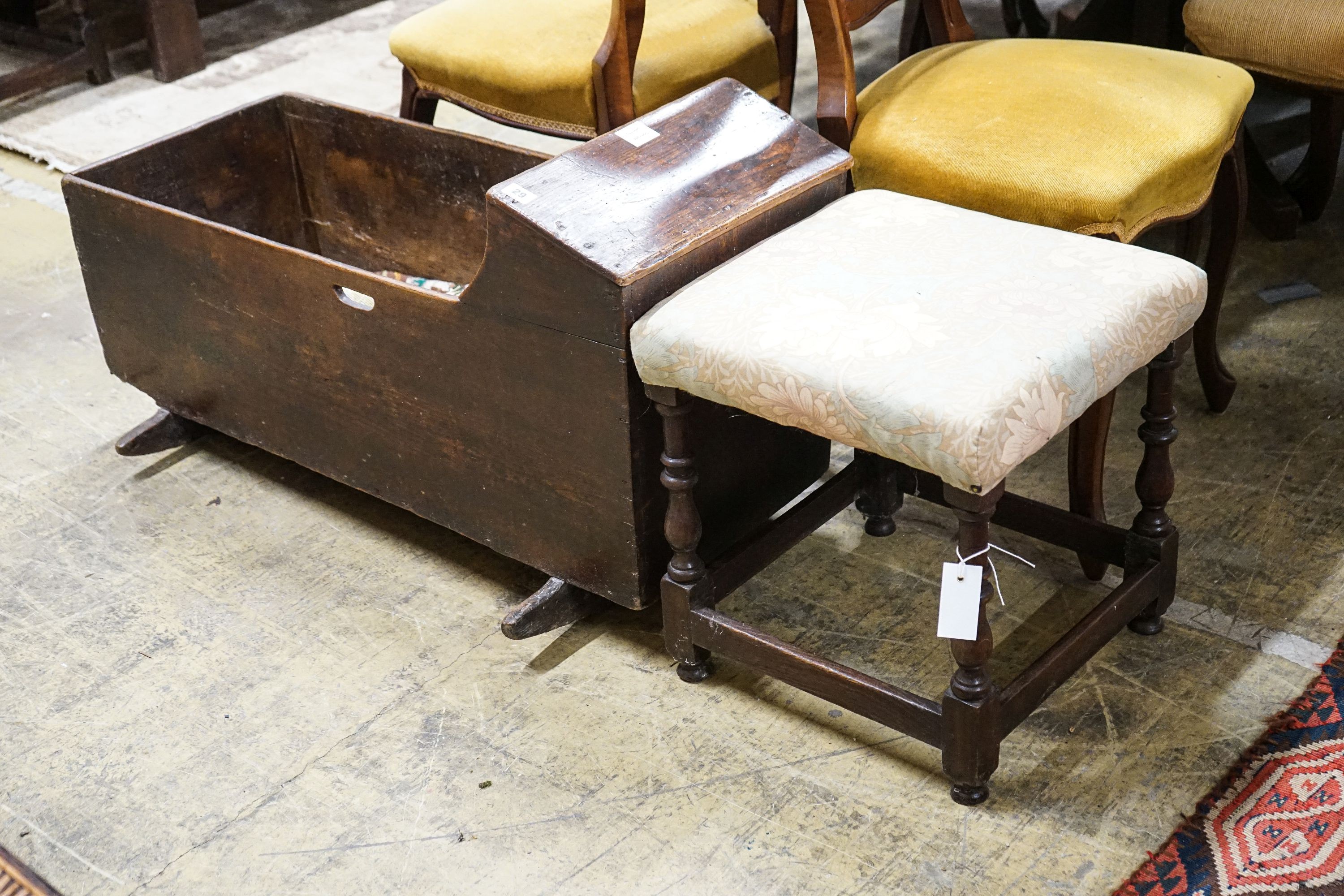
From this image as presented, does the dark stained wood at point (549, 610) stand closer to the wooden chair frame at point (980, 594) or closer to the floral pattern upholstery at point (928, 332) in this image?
the wooden chair frame at point (980, 594)

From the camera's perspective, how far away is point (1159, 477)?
1.64 m

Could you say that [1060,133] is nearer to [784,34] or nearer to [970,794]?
[784,34]

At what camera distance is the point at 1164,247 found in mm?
2592

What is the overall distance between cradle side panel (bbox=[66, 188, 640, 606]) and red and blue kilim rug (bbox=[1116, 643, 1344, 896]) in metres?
0.65

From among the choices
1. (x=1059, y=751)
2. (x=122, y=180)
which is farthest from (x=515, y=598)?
(x=122, y=180)

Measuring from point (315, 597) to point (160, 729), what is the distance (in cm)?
28

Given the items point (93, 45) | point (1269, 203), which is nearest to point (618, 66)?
point (1269, 203)

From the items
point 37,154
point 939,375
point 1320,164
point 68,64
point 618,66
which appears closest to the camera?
point 939,375

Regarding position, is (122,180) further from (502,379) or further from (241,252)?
(502,379)

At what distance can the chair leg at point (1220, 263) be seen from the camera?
79.5 inches

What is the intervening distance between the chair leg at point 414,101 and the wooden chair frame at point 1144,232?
28.9 inches

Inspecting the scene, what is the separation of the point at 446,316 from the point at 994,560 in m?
0.77

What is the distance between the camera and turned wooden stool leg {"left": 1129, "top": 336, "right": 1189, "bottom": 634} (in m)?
1.58

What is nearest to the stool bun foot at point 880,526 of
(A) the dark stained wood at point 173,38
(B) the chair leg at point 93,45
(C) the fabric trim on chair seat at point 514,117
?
(C) the fabric trim on chair seat at point 514,117
